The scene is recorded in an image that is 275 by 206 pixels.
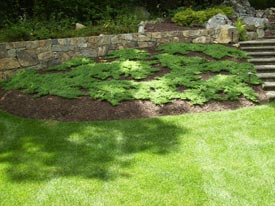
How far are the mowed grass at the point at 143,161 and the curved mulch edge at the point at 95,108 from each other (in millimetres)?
276

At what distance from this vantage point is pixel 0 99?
295 inches

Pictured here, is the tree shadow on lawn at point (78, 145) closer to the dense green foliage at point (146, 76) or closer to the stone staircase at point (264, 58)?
the dense green foliage at point (146, 76)

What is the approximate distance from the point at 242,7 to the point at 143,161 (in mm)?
10898

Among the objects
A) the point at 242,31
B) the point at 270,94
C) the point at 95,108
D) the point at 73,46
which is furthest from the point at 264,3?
the point at 95,108

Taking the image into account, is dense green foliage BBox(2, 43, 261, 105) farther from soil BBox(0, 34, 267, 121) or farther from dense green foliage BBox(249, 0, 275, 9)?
dense green foliage BBox(249, 0, 275, 9)

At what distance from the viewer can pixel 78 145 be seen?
5445mm

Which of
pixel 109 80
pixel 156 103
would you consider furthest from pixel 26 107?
pixel 156 103

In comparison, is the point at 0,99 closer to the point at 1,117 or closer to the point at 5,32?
the point at 1,117

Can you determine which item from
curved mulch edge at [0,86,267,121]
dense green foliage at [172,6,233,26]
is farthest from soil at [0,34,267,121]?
dense green foliage at [172,6,233,26]

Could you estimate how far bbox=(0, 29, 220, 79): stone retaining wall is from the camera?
877 cm

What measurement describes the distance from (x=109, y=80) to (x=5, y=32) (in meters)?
3.43

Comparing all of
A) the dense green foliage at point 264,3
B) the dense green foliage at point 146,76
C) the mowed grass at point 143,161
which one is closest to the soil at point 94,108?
the dense green foliage at point 146,76

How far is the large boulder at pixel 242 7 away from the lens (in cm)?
1345

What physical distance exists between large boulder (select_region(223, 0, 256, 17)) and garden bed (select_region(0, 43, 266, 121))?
16.6 feet
